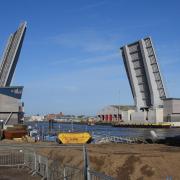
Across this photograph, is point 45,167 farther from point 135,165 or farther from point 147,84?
point 147,84

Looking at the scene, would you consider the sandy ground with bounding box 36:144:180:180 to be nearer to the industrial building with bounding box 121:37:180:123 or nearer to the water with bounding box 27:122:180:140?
the water with bounding box 27:122:180:140

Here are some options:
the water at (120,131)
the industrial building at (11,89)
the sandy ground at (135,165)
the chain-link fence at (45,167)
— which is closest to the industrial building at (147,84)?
the water at (120,131)

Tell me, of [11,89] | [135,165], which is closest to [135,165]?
[135,165]

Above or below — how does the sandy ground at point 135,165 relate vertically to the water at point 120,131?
below

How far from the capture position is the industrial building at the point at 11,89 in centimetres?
9106

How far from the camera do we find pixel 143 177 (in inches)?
774

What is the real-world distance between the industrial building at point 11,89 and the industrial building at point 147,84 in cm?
2570

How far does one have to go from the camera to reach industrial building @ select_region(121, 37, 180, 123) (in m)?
99.6

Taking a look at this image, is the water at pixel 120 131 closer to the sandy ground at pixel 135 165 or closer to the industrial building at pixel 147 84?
the industrial building at pixel 147 84

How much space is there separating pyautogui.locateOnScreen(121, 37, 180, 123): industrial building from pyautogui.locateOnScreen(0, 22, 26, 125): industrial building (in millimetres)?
25704

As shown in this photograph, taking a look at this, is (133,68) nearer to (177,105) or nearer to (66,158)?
(177,105)

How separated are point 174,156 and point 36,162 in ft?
25.4

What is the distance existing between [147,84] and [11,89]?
111 feet

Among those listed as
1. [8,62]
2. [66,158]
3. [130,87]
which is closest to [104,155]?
[66,158]
